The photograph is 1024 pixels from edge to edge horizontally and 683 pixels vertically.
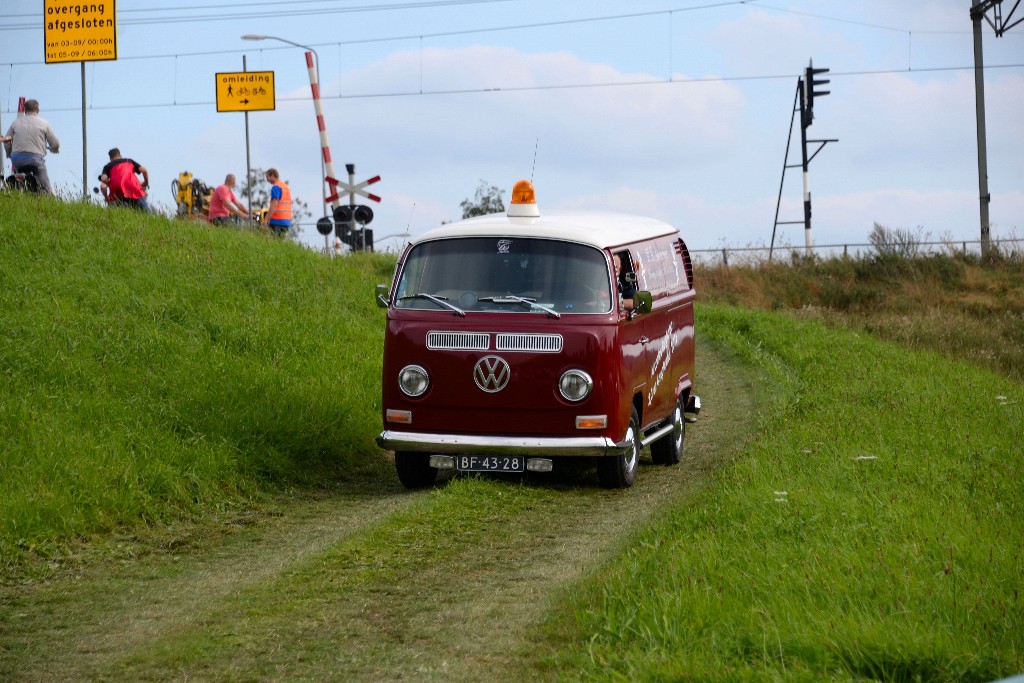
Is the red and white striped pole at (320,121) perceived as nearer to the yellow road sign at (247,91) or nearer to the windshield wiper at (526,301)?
the yellow road sign at (247,91)

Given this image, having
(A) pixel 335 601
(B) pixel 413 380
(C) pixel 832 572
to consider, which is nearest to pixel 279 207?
(B) pixel 413 380

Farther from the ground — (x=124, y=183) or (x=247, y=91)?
(x=247, y=91)

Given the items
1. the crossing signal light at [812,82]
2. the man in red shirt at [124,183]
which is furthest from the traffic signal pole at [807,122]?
the man in red shirt at [124,183]

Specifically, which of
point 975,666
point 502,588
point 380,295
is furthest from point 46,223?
point 975,666

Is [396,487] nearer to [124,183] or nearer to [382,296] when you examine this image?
[382,296]

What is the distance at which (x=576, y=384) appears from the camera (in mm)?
10992

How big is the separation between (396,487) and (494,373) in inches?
68.3

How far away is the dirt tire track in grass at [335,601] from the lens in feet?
21.1

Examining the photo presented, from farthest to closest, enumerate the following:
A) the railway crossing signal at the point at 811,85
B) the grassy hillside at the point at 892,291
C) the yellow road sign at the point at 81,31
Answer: the railway crossing signal at the point at 811,85, the grassy hillside at the point at 892,291, the yellow road sign at the point at 81,31

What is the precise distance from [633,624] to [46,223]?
14.0m

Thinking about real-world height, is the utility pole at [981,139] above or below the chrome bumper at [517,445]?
above

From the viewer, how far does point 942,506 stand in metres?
8.65

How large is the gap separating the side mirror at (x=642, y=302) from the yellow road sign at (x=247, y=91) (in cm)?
2992

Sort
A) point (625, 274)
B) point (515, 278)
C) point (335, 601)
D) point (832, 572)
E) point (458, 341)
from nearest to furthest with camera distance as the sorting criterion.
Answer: point (832, 572)
point (335, 601)
point (458, 341)
point (515, 278)
point (625, 274)
